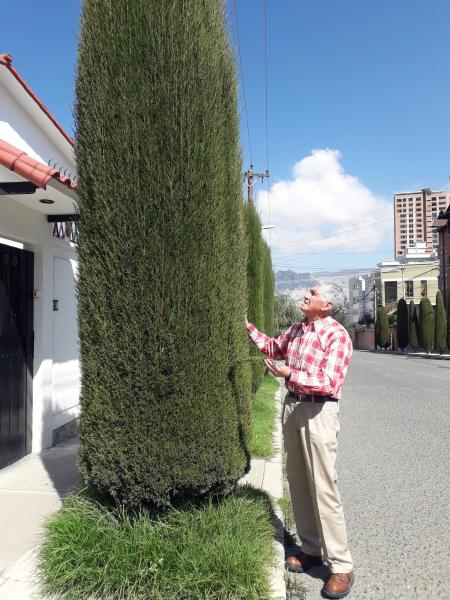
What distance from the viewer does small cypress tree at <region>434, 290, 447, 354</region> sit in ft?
123

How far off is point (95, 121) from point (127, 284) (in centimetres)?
105

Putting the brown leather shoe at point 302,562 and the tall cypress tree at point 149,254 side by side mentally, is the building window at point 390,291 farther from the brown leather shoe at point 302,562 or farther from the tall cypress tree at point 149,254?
the tall cypress tree at point 149,254

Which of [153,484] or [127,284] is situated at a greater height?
[127,284]

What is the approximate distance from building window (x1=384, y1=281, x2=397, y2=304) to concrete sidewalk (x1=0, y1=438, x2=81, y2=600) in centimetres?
6796

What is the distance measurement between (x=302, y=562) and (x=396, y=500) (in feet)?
6.14

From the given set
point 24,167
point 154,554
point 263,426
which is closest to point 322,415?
point 154,554

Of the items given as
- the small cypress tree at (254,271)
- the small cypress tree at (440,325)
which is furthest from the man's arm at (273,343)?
the small cypress tree at (440,325)

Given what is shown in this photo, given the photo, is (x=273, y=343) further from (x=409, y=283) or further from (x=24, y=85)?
(x=409, y=283)

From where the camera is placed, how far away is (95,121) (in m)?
3.16

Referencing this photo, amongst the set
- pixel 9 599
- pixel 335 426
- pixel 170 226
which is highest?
pixel 170 226

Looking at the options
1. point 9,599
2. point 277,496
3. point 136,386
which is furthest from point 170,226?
point 277,496

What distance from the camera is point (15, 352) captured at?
5609mm

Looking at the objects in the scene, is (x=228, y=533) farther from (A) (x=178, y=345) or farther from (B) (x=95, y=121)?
(B) (x=95, y=121)

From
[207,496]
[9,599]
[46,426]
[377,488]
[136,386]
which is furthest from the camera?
[46,426]
